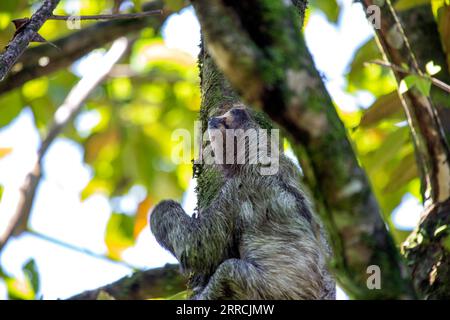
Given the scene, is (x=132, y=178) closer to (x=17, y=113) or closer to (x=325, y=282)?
(x=17, y=113)

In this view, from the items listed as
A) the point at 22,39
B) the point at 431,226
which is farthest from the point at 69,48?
the point at 431,226

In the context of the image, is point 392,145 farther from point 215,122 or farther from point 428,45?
point 215,122

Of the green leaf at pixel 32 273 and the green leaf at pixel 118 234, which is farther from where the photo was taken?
the green leaf at pixel 118 234

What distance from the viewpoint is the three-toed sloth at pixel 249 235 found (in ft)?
20.4

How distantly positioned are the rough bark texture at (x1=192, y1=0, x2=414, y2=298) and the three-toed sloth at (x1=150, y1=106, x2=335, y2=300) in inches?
79.5

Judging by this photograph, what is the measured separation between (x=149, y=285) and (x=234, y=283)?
297cm

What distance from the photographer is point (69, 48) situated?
33.2 ft

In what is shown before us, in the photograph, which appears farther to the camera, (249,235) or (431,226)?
(431,226)

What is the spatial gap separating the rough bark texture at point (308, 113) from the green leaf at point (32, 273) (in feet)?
18.7

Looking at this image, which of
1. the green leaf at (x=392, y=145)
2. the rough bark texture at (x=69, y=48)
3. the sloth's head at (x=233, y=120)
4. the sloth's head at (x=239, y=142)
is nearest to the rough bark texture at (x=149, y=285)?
the sloth's head at (x=239, y=142)

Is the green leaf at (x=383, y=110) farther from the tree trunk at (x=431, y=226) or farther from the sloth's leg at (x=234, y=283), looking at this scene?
the sloth's leg at (x=234, y=283)

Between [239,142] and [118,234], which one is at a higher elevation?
[118,234]

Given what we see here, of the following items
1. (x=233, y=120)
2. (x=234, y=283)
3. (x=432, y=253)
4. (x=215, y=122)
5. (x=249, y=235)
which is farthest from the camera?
(x=432, y=253)

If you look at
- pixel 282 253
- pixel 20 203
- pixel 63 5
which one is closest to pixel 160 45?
pixel 63 5
